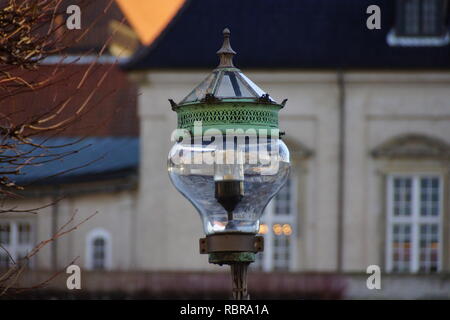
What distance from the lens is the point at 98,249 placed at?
44500 mm

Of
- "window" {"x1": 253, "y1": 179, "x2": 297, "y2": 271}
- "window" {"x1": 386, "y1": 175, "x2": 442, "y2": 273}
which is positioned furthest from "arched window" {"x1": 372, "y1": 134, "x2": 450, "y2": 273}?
"window" {"x1": 253, "y1": 179, "x2": 297, "y2": 271}

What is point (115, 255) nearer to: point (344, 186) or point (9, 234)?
point (9, 234)

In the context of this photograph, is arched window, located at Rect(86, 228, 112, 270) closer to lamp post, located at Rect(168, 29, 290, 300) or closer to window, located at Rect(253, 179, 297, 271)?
window, located at Rect(253, 179, 297, 271)

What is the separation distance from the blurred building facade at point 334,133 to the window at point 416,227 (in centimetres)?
3

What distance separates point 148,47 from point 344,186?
6519mm

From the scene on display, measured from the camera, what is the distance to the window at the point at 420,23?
42344 mm

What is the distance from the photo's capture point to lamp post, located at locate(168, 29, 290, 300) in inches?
421

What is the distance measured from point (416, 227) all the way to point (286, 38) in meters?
6.19

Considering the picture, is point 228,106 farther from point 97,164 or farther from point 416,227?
point 97,164

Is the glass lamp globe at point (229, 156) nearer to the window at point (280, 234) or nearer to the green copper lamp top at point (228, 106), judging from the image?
the green copper lamp top at point (228, 106)
